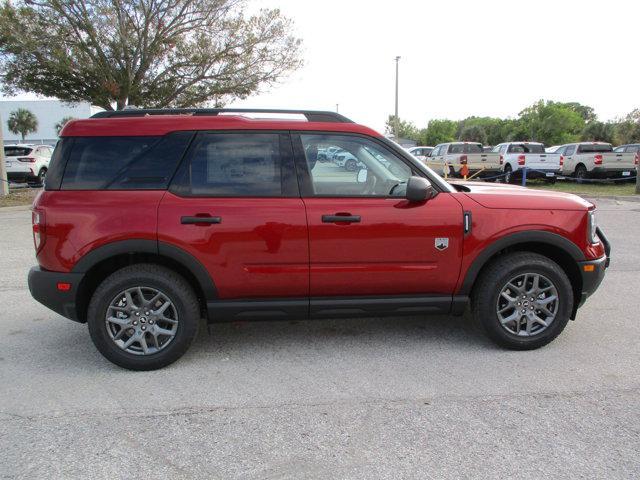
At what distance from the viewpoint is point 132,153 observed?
3.87 metres

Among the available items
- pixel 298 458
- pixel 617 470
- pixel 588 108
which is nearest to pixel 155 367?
pixel 298 458

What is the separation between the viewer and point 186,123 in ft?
12.9

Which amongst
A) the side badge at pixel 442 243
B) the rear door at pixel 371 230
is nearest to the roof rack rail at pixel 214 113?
the rear door at pixel 371 230

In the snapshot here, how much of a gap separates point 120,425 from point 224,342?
1415 millimetres

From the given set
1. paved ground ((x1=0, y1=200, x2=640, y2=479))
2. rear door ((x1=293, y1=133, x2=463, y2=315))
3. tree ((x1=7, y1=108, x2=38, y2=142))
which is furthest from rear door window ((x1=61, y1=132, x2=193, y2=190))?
tree ((x1=7, y1=108, x2=38, y2=142))

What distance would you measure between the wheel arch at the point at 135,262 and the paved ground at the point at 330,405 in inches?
22.0

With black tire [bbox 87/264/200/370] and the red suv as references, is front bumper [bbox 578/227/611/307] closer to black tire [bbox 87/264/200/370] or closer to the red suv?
the red suv

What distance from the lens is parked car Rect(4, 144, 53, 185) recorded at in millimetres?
20125

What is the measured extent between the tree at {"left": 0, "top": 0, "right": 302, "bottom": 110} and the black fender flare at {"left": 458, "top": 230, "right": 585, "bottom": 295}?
1625 cm

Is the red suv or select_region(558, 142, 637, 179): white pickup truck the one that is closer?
the red suv

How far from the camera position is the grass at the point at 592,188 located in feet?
56.9

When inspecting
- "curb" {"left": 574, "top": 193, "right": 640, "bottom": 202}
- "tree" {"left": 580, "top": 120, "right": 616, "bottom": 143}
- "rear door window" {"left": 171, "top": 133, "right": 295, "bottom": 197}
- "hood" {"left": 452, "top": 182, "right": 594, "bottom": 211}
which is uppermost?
"tree" {"left": 580, "top": 120, "right": 616, "bottom": 143}

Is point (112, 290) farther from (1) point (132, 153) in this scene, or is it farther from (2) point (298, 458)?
(2) point (298, 458)

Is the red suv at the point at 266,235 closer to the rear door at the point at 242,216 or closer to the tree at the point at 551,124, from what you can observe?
the rear door at the point at 242,216
